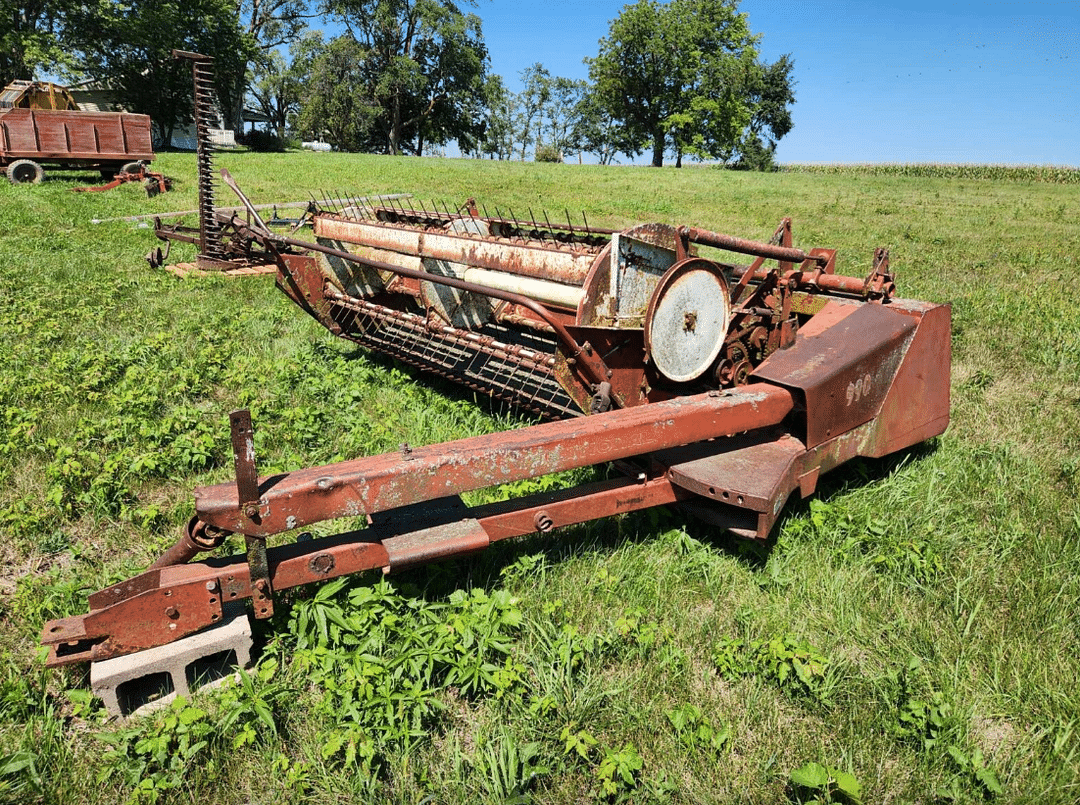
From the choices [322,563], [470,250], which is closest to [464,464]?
[322,563]

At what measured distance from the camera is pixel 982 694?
2.71 metres

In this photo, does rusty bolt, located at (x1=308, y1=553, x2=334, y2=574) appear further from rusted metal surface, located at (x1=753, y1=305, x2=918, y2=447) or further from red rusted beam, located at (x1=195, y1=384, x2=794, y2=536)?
rusted metal surface, located at (x1=753, y1=305, x2=918, y2=447)

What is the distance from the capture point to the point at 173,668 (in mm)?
2484

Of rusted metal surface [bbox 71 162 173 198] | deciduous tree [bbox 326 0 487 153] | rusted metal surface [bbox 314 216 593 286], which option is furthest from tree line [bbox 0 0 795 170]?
rusted metal surface [bbox 314 216 593 286]

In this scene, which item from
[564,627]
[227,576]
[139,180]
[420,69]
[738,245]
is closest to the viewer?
[227,576]

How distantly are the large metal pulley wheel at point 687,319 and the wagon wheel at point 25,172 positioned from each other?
19.6 metres

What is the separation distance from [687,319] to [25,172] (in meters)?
20.2

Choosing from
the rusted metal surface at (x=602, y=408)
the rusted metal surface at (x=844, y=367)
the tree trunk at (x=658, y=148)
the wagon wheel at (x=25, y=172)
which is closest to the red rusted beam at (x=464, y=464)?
the rusted metal surface at (x=602, y=408)

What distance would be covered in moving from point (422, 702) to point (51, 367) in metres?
4.90

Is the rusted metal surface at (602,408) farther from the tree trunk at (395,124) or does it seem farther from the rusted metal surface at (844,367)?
the tree trunk at (395,124)

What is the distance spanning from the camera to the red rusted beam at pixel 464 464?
2.37 meters

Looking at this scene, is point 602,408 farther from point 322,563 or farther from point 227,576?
point 227,576

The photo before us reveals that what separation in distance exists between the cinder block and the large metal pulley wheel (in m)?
2.21

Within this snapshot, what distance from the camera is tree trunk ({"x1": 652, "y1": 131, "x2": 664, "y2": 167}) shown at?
54.2 m
